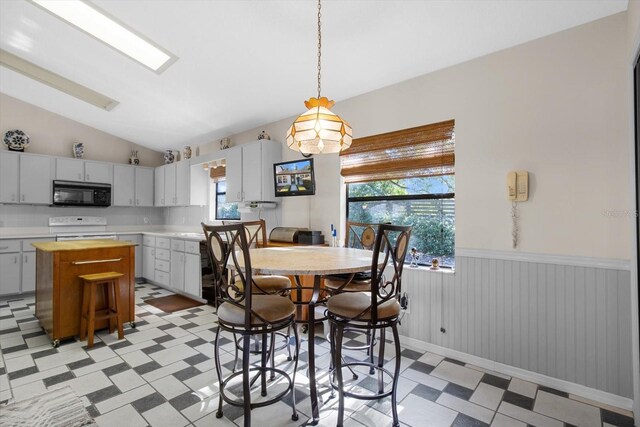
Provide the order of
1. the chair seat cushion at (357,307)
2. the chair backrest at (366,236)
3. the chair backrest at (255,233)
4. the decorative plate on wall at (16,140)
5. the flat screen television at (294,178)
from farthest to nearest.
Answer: the decorative plate on wall at (16,140), the flat screen television at (294,178), the chair backrest at (255,233), the chair backrest at (366,236), the chair seat cushion at (357,307)

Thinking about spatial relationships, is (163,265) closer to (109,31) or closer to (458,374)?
(109,31)

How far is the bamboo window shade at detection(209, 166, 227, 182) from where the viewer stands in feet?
17.2

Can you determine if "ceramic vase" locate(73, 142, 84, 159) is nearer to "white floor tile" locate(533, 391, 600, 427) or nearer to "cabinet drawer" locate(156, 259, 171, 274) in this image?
"cabinet drawer" locate(156, 259, 171, 274)

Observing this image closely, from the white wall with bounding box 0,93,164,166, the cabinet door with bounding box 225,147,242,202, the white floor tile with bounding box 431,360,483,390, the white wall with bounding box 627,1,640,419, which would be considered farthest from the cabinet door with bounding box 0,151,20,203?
the white wall with bounding box 627,1,640,419

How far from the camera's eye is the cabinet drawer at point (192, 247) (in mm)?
4348

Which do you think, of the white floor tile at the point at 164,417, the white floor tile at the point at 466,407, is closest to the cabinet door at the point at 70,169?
the white floor tile at the point at 164,417

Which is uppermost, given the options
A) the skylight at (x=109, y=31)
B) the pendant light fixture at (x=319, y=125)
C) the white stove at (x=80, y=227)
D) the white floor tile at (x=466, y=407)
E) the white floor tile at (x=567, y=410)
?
the skylight at (x=109, y=31)

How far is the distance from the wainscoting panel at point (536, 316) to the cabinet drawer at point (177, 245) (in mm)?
3491

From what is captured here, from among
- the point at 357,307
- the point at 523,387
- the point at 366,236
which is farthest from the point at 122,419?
the point at 523,387

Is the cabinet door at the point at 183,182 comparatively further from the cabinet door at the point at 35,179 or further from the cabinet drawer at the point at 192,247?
the cabinet door at the point at 35,179

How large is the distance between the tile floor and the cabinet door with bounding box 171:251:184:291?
156cm

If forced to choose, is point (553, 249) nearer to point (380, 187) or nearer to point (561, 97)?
point (561, 97)

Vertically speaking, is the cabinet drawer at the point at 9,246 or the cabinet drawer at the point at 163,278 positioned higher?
the cabinet drawer at the point at 9,246

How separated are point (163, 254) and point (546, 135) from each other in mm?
5272
